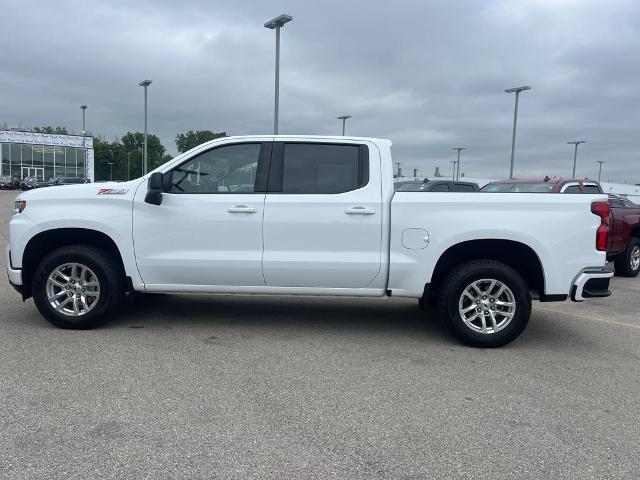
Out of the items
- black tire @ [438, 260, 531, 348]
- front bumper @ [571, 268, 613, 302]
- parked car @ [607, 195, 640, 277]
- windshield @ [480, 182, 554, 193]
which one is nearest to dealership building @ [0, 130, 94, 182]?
windshield @ [480, 182, 554, 193]

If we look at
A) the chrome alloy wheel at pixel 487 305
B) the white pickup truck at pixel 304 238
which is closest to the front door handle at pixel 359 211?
the white pickup truck at pixel 304 238

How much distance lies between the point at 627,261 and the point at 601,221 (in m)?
6.37

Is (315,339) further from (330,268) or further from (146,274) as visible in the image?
(146,274)

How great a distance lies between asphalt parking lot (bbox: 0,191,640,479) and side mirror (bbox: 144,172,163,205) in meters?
1.34

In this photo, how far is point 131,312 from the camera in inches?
260

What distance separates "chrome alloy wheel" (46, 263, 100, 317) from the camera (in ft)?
18.7

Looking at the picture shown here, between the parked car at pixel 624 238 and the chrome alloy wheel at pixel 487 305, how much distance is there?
5.72 metres

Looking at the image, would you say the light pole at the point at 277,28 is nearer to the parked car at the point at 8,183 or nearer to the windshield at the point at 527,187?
the windshield at the point at 527,187

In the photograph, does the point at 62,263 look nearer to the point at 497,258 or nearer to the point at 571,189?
the point at 497,258

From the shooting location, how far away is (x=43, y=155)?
234 ft

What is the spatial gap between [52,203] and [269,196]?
2198 mm

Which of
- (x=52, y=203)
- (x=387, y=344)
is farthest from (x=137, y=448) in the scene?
(x=52, y=203)

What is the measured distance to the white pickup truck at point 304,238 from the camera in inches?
210

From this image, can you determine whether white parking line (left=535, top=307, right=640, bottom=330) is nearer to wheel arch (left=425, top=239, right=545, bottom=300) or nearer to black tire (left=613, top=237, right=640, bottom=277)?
wheel arch (left=425, top=239, right=545, bottom=300)
